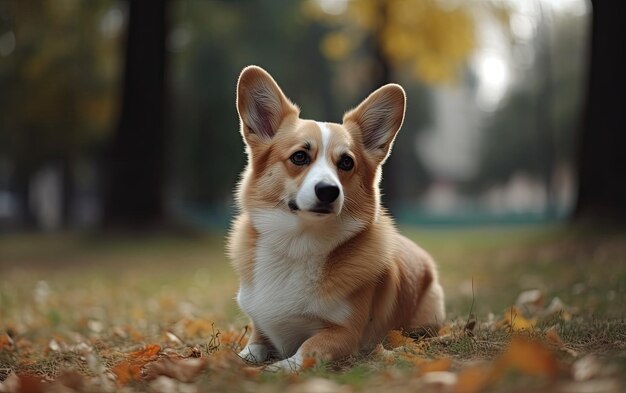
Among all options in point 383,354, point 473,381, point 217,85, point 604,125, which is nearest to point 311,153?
point 383,354

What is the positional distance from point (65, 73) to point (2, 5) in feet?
11.0

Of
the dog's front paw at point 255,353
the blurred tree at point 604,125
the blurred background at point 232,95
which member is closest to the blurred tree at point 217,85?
the blurred background at point 232,95

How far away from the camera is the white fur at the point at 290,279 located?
3664mm

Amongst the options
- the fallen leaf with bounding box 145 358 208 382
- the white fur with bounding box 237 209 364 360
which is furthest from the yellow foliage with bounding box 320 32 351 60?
the fallen leaf with bounding box 145 358 208 382

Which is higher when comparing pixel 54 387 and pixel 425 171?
pixel 54 387

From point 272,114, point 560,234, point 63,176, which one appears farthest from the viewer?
point 63,176

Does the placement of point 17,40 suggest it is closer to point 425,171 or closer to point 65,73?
point 65,73

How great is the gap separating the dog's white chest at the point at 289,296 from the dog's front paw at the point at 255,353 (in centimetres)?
8

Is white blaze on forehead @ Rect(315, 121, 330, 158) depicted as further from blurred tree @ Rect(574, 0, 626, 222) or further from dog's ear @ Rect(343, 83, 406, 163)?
blurred tree @ Rect(574, 0, 626, 222)

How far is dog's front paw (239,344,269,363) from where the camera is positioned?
385cm

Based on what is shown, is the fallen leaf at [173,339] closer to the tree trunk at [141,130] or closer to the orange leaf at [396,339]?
the orange leaf at [396,339]

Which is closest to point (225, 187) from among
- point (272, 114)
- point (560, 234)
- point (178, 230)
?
point (178, 230)

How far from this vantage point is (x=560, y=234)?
9.94m

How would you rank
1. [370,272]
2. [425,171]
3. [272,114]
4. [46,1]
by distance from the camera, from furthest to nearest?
[425,171] < [46,1] < [272,114] < [370,272]
